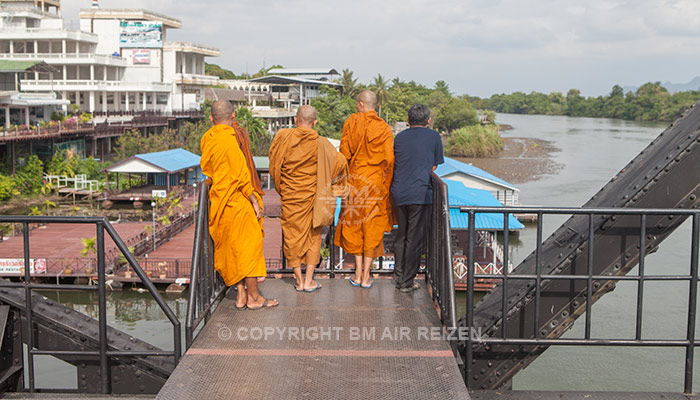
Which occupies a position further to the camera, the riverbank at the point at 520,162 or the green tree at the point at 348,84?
the green tree at the point at 348,84

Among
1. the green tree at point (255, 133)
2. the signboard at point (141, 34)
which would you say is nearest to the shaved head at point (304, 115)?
the green tree at point (255, 133)

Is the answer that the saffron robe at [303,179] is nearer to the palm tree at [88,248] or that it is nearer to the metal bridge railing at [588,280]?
the metal bridge railing at [588,280]

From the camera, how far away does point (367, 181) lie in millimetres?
5590

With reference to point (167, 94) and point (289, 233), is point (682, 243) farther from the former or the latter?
point (167, 94)

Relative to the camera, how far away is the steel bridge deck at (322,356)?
362 centimetres

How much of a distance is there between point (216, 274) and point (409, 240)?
1596mm

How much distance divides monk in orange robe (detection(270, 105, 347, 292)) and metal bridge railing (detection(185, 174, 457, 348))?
702 millimetres

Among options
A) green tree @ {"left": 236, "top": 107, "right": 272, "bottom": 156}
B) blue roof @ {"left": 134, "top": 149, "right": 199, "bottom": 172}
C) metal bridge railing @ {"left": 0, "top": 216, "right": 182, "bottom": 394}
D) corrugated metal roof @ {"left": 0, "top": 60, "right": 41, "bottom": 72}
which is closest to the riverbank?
green tree @ {"left": 236, "top": 107, "right": 272, "bottom": 156}

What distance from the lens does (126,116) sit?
56125 mm

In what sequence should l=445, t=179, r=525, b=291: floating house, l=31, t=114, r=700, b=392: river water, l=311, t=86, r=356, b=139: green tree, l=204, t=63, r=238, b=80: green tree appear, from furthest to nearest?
l=204, t=63, r=238, b=80: green tree < l=311, t=86, r=356, b=139: green tree < l=445, t=179, r=525, b=291: floating house < l=31, t=114, r=700, b=392: river water

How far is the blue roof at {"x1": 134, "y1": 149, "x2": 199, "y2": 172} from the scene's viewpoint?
34.3 m

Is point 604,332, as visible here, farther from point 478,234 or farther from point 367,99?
point 367,99

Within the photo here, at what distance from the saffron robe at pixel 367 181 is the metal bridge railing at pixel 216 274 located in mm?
504

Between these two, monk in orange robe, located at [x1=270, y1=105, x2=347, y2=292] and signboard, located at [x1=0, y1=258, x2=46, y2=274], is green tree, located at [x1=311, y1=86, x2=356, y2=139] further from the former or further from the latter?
monk in orange robe, located at [x1=270, y1=105, x2=347, y2=292]
